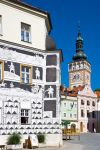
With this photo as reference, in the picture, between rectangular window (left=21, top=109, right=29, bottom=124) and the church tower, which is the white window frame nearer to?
rectangular window (left=21, top=109, right=29, bottom=124)

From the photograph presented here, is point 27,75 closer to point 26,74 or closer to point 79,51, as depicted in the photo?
point 26,74

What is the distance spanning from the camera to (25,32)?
26.7 metres

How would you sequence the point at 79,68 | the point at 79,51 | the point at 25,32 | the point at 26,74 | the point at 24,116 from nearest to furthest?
the point at 24,116, the point at 26,74, the point at 25,32, the point at 79,68, the point at 79,51

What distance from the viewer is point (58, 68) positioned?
90.2ft

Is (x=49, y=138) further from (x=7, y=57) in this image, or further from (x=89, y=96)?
(x=89, y=96)

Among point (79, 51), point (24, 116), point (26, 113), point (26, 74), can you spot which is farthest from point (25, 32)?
point (79, 51)

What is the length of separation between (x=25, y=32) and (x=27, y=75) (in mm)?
3234

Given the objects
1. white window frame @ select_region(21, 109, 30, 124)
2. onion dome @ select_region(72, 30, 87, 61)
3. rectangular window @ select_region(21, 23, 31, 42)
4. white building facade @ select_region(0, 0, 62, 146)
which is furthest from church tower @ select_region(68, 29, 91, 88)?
white window frame @ select_region(21, 109, 30, 124)

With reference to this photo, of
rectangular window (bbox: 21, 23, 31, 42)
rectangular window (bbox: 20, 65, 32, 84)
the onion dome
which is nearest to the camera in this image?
rectangular window (bbox: 20, 65, 32, 84)

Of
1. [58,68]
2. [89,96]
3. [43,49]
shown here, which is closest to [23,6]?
[43,49]

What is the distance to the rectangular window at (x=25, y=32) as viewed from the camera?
26438 millimetres

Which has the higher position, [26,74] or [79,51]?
[79,51]

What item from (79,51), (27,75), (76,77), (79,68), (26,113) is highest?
(79,51)

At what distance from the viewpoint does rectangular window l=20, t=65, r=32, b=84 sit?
85.0 feet
